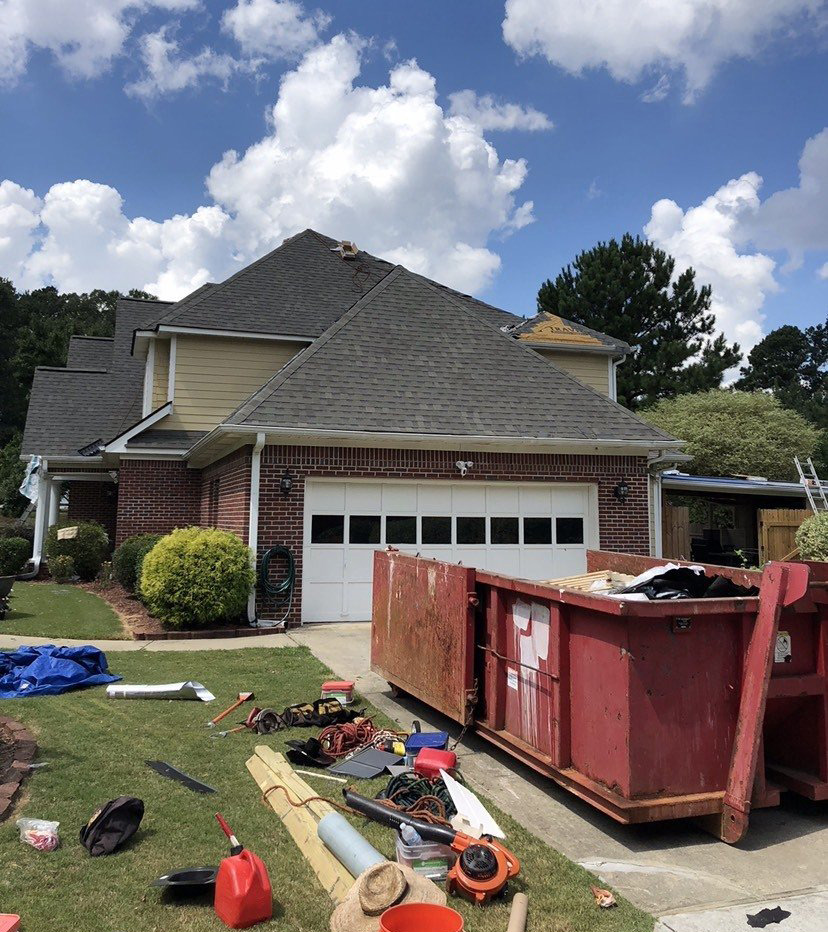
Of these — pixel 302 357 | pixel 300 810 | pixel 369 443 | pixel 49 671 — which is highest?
pixel 302 357

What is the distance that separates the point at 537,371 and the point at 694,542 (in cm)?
A: 936

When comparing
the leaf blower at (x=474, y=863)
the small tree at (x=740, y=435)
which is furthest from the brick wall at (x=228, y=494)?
the small tree at (x=740, y=435)

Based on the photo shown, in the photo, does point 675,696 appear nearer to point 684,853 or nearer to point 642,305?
point 684,853

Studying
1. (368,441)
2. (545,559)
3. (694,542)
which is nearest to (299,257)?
(368,441)

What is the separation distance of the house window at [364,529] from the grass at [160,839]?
5.28 m

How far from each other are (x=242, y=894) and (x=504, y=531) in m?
10.0

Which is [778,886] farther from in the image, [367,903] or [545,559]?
[545,559]

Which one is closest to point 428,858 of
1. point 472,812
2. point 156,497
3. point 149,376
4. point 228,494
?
point 472,812

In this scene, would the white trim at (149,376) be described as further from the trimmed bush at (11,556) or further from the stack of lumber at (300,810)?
the stack of lumber at (300,810)

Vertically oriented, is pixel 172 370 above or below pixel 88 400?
below

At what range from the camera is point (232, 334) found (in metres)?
15.8

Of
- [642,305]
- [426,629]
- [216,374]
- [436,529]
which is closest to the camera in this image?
[426,629]

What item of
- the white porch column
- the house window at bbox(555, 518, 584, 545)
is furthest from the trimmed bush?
the house window at bbox(555, 518, 584, 545)

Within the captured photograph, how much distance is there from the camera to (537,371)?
14.6 metres
